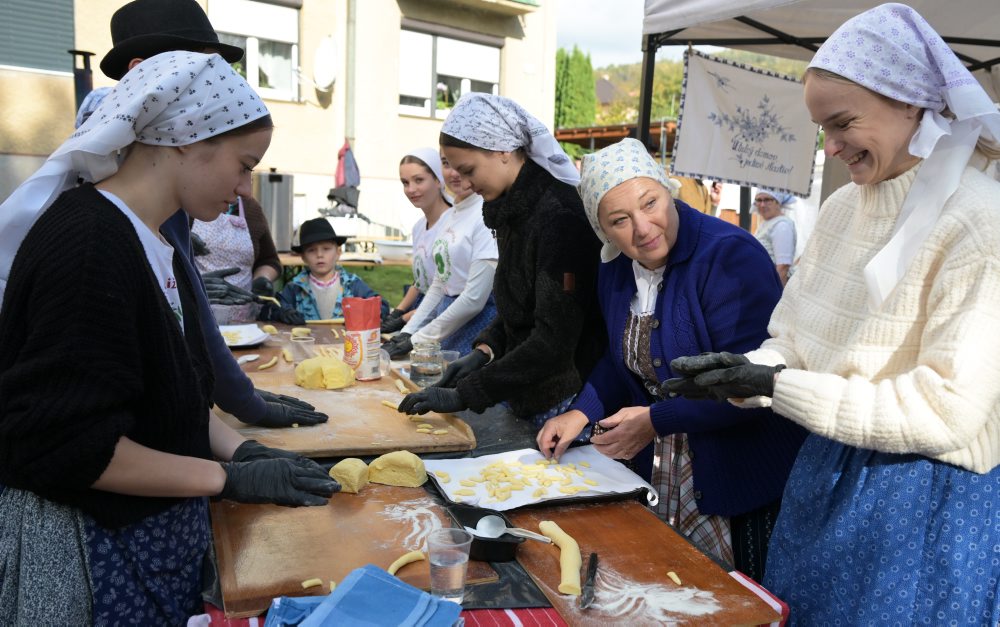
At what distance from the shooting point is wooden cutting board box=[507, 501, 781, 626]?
1394 millimetres

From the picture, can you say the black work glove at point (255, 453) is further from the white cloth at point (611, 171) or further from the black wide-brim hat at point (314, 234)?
the black wide-brim hat at point (314, 234)

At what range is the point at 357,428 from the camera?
2.40m

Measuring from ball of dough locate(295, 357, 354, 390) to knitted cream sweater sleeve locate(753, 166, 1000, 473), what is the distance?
6.28 ft

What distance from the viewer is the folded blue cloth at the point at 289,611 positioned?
128 cm

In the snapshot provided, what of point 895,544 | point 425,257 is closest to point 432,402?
point 895,544

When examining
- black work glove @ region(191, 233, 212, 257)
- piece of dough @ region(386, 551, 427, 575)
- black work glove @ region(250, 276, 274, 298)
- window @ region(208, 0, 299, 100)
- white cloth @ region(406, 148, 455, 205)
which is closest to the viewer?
piece of dough @ region(386, 551, 427, 575)

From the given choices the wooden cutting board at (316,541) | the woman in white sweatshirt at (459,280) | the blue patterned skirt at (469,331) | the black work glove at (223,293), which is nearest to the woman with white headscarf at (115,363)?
the wooden cutting board at (316,541)

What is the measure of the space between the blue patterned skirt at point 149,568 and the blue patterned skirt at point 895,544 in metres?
1.39

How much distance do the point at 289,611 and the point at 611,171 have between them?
1.52 m

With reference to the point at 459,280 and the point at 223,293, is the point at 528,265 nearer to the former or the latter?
the point at 459,280

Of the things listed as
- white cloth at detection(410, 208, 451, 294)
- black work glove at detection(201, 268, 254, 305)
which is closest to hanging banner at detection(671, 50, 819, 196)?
white cloth at detection(410, 208, 451, 294)

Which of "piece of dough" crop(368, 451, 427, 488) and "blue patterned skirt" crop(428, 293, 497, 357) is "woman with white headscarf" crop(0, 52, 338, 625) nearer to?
"piece of dough" crop(368, 451, 427, 488)

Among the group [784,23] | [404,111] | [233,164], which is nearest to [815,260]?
[233,164]

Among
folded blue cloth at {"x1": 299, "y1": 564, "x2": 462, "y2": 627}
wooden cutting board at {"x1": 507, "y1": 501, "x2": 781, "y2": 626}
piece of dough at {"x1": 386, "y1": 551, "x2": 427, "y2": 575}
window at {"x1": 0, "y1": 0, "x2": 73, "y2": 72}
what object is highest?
window at {"x1": 0, "y1": 0, "x2": 73, "y2": 72}
